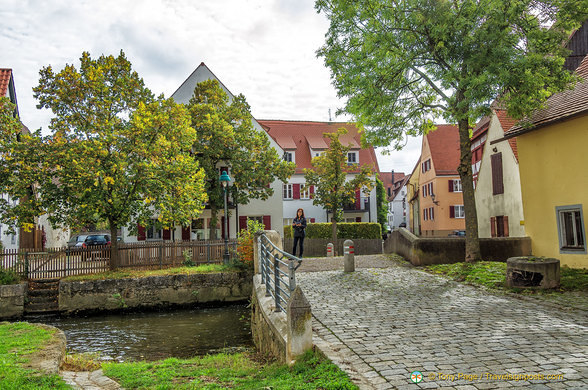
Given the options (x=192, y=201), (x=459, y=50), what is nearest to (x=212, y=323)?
(x=192, y=201)

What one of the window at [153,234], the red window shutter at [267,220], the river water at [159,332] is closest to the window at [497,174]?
the river water at [159,332]

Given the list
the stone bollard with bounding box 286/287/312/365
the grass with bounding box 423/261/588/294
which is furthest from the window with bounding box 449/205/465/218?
the stone bollard with bounding box 286/287/312/365

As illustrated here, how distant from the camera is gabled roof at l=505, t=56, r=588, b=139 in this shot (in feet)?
41.3

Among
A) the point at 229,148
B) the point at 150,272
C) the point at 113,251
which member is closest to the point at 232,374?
the point at 150,272

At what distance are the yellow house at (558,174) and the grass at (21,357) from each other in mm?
13515

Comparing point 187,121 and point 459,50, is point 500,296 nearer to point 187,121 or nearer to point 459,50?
point 459,50

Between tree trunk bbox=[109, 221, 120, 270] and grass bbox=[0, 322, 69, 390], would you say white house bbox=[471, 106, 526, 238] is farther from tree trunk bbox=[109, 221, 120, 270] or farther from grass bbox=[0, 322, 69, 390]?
grass bbox=[0, 322, 69, 390]

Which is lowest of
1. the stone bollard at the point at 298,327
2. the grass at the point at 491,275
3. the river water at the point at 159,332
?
the river water at the point at 159,332

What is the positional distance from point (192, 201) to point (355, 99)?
26.9 feet

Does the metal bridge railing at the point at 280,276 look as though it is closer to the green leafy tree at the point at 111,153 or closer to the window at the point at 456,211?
the green leafy tree at the point at 111,153

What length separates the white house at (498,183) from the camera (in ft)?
66.9

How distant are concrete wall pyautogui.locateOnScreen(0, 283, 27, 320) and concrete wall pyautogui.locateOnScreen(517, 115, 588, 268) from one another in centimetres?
1780

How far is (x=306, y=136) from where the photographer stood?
44.1 metres

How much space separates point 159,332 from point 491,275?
953 cm
